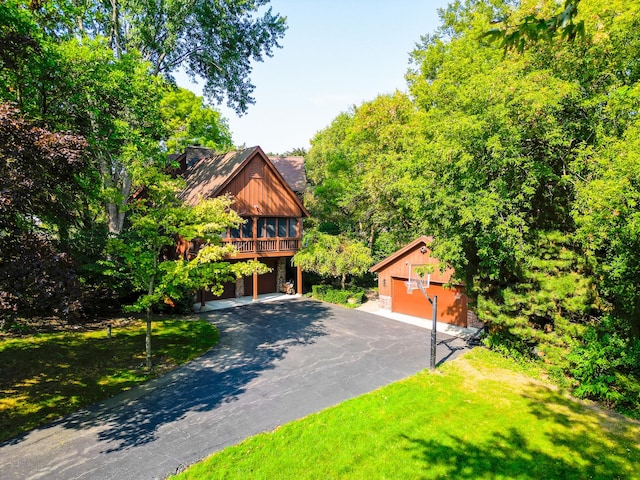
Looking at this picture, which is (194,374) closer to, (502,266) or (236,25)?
(502,266)

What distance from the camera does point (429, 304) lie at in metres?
19.1

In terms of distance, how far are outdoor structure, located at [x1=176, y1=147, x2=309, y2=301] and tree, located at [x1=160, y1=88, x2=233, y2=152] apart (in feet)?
6.89

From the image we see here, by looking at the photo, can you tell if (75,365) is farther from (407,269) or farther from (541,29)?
(407,269)

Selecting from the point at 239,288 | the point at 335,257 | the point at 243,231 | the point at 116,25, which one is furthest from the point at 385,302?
the point at 116,25

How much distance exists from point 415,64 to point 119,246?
74.6 ft

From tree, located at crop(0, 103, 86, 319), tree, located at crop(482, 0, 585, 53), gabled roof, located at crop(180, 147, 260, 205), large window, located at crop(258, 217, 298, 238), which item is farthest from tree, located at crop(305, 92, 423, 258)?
tree, located at crop(482, 0, 585, 53)

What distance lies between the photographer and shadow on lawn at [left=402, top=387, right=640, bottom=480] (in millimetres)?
7266

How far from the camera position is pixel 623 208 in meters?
8.03

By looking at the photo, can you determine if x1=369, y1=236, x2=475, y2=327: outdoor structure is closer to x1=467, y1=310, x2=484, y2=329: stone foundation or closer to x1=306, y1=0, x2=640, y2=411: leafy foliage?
x1=467, y1=310, x2=484, y2=329: stone foundation

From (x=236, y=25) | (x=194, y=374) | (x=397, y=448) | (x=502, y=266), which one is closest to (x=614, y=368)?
(x=502, y=266)

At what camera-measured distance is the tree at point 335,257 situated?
2164 cm

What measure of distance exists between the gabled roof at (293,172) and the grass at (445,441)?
24060 millimetres

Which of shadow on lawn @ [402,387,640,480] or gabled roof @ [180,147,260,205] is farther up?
gabled roof @ [180,147,260,205]

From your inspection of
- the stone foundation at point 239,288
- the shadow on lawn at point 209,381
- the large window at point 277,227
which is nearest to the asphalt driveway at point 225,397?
the shadow on lawn at point 209,381
